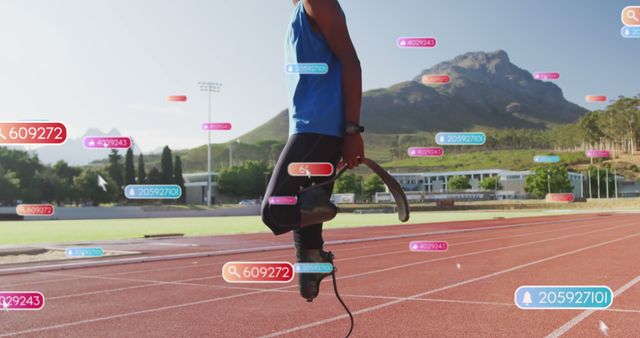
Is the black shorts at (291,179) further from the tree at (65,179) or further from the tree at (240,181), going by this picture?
the tree at (240,181)

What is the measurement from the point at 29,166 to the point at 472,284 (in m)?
41.9

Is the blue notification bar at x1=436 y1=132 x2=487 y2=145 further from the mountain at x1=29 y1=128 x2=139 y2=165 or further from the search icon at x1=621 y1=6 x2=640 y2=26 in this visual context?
the mountain at x1=29 y1=128 x2=139 y2=165

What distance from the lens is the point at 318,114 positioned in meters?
2.74

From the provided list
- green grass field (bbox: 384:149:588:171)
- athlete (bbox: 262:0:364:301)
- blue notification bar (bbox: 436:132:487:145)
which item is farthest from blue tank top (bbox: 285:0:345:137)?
green grass field (bbox: 384:149:588:171)

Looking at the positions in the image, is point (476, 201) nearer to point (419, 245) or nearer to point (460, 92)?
point (460, 92)

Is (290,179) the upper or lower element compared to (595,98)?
lower

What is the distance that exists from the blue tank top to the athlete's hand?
0.20 ft

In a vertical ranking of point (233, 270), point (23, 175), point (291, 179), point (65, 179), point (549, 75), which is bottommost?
point (233, 270)

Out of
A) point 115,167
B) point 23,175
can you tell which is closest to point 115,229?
point 115,167

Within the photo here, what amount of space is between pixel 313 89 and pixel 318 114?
0.45 ft

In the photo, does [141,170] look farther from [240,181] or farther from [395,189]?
[240,181]

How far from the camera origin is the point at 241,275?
201 inches

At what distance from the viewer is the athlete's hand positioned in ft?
9.20

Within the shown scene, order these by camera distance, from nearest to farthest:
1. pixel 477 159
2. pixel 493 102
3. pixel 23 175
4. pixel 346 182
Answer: pixel 493 102, pixel 477 159, pixel 23 175, pixel 346 182
